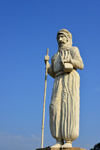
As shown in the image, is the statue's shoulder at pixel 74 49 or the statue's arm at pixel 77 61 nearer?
the statue's arm at pixel 77 61

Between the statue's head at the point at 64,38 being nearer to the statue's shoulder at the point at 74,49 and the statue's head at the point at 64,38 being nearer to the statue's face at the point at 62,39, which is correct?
the statue's face at the point at 62,39

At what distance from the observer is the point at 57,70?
29.8 ft

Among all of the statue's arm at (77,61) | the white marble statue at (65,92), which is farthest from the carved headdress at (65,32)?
the statue's arm at (77,61)

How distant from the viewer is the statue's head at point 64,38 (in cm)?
938

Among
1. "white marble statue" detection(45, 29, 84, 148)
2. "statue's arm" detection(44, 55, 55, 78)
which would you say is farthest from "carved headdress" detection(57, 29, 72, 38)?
"statue's arm" detection(44, 55, 55, 78)

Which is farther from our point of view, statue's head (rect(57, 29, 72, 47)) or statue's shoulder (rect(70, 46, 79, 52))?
statue's head (rect(57, 29, 72, 47))

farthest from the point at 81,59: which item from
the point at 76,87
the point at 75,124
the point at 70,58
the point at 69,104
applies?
the point at 75,124

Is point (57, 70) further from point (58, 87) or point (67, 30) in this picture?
point (67, 30)

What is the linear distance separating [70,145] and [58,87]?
2.01 metres

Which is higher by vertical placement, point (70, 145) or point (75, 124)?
point (75, 124)

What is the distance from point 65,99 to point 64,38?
2.40 metres

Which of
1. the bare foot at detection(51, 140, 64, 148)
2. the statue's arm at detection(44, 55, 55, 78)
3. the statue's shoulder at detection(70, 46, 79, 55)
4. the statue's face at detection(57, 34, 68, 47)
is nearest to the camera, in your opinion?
the bare foot at detection(51, 140, 64, 148)

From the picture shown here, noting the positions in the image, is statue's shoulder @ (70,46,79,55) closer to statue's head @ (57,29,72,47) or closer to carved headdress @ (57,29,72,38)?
statue's head @ (57,29,72,47)

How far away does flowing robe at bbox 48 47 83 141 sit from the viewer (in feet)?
26.5
